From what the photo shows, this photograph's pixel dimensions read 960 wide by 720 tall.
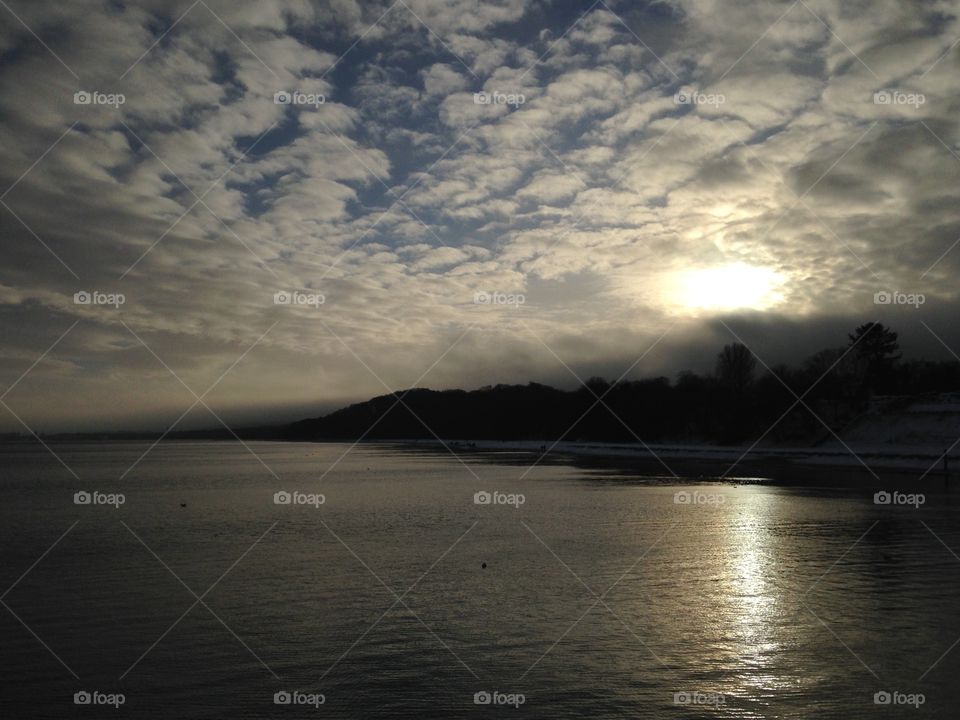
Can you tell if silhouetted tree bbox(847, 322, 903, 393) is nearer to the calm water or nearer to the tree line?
the tree line

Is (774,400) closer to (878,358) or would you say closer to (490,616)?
(878,358)

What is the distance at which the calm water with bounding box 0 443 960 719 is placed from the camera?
1073cm

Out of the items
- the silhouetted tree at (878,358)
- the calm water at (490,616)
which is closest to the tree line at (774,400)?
the silhouetted tree at (878,358)

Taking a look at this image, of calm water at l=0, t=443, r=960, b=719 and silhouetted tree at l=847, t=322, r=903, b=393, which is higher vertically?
silhouetted tree at l=847, t=322, r=903, b=393

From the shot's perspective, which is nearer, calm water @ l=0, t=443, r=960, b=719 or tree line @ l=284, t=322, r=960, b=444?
calm water @ l=0, t=443, r=960, b=719

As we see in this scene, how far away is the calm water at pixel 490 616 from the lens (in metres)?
10.7

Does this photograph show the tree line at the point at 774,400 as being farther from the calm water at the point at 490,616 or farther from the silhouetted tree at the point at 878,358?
the calm water at the point at 490,616

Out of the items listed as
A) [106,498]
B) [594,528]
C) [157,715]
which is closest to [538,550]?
[594,528]

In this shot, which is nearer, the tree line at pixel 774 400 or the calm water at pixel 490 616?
the calm water at pixel 490 616

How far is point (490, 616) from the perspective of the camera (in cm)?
1501

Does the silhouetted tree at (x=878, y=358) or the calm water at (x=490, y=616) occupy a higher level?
the silhouetted tree at (x=878, y=358)

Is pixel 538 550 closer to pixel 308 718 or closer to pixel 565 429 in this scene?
pixel 308 718

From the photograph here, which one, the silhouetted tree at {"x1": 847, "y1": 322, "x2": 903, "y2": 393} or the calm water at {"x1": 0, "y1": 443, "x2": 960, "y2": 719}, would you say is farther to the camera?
the silhouetted tree at {"x1": 847, "y1": 322, "x2": 903, "y2": 393}

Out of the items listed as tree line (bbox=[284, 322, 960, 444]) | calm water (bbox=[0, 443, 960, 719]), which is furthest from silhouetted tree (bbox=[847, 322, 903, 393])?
calm water (bbox=[0, 443, 960, 719])
